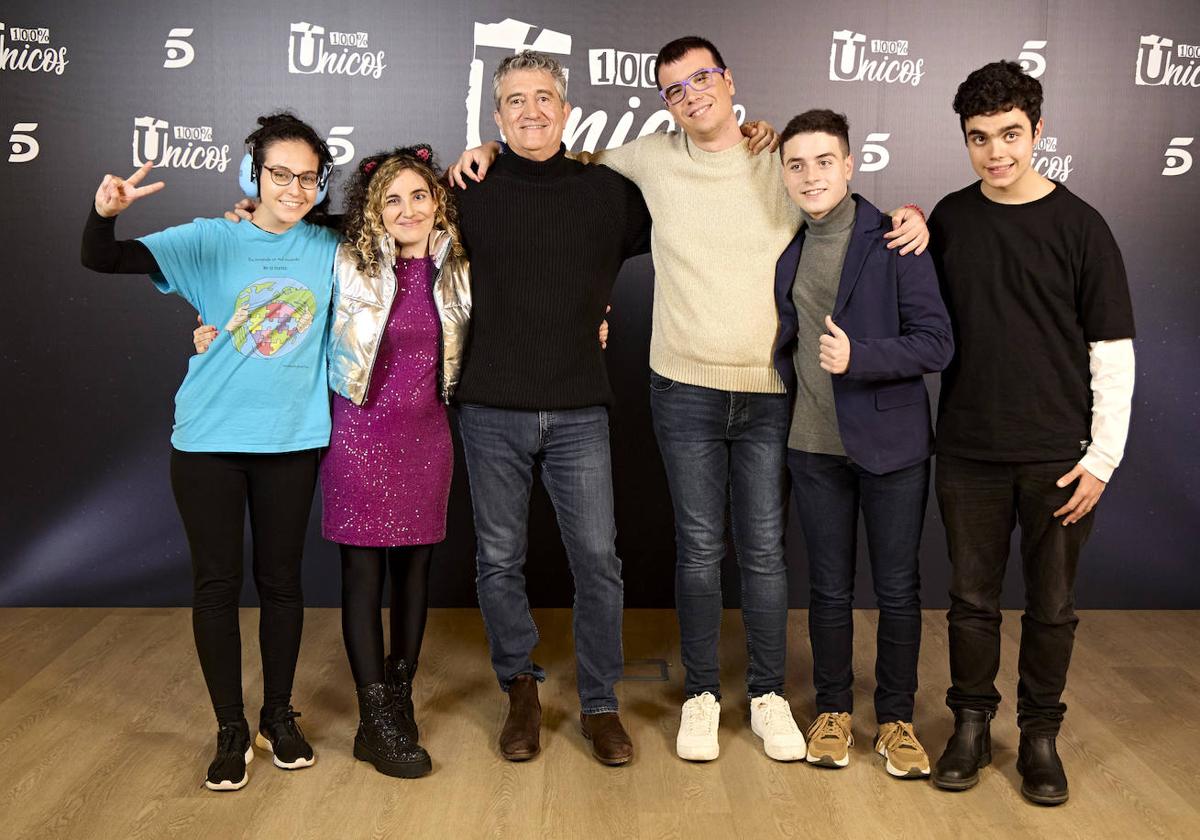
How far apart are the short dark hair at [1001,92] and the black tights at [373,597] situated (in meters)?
1.60

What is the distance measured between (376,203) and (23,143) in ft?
6.06

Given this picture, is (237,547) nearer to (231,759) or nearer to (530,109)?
(231,759)

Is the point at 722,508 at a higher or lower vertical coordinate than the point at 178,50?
lower

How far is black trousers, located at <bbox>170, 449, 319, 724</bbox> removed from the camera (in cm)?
264

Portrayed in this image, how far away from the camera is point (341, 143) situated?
3.93 m

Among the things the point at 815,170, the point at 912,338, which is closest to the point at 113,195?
the point at 815,170

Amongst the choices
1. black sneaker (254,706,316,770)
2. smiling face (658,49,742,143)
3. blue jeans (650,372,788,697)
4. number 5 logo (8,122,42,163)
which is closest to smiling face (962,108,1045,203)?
smiling face (658,49,742,143)

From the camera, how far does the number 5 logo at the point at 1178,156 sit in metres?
3.97

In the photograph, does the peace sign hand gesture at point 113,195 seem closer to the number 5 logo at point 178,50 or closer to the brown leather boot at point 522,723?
the brown leather boot at point 522,723

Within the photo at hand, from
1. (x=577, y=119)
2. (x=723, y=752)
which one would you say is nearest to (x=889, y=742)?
(x=723, y=752)

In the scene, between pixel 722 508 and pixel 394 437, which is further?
pixel 722 508

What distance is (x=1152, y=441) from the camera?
4066 millimetres

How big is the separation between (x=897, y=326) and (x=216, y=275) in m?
1.50

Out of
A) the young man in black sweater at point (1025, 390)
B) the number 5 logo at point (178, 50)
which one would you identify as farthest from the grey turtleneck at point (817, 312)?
the number 5 logo at point (178, 50)
